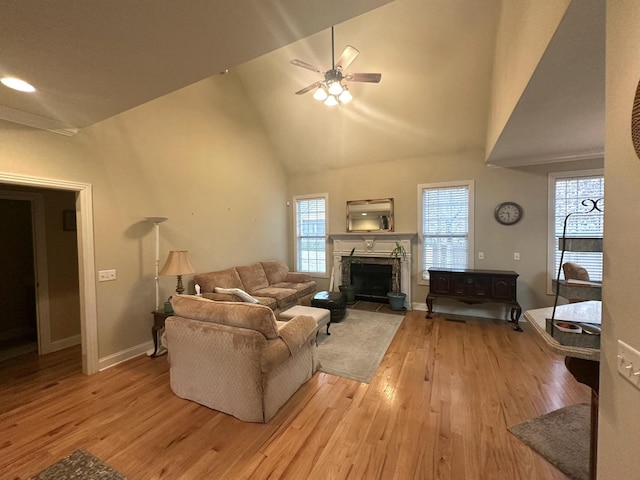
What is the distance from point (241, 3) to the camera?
1.21 metres

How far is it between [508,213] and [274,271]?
14.5 feet

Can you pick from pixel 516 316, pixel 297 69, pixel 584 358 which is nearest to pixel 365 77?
pixel 297 69

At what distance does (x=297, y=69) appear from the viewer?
4184 millimetres

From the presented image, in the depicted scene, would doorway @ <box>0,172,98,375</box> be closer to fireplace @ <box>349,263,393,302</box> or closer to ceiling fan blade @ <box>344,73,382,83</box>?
ceiling fan blade @ <box>344,73,382,83</box>

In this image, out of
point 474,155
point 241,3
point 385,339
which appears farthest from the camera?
point 474,155

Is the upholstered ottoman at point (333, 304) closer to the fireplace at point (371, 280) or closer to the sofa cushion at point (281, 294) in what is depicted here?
the sofa cushion at point (281, 294)

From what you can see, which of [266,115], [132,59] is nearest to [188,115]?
[266,115]

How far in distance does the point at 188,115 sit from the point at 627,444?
16.3 ft

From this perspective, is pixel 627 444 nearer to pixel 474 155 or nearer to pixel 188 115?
pixel 474 155

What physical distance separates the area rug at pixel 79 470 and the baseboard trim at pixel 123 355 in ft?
4.53

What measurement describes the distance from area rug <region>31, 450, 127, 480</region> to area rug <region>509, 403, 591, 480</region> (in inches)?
108

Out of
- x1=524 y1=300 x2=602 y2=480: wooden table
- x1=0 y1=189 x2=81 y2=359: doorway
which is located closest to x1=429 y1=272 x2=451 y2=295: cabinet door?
x1=524 y1=300 x2=602 y2=480: wooden table

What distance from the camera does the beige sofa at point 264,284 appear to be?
3951 millimetres

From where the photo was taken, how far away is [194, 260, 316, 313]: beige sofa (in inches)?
156
